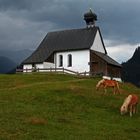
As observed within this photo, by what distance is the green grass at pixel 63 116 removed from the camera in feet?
86.5

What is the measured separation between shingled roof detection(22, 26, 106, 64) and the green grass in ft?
122

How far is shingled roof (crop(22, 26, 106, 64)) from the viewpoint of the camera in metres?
87.2

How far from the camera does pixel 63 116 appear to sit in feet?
110

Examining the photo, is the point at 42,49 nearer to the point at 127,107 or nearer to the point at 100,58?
the point at 100,58

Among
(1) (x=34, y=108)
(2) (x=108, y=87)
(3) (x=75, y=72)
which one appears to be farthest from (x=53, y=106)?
(3) (x=75, y=72)

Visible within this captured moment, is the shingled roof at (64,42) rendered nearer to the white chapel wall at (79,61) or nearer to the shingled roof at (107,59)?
the white chapel wall at (79,61)

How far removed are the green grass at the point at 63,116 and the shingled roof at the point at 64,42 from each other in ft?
122

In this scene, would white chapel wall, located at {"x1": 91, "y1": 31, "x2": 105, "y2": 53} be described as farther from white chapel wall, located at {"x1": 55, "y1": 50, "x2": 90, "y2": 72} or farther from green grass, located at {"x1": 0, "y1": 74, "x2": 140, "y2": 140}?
green grass, located at {"x1": 0, "y1": 74, "x2": 140, "y2": 140}

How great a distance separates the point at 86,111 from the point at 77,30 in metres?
55.6

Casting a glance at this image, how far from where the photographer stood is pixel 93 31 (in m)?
88.5

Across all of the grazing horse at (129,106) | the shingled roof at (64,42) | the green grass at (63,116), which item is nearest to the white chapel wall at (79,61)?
the shingled roof at (64,42)

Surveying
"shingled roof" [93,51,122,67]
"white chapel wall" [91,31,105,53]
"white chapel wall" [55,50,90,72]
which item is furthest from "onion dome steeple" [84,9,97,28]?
"white chapel wall" [55,50,90,72]

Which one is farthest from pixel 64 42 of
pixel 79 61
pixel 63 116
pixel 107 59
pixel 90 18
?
pixel 63 116

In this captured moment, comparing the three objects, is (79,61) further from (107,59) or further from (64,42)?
(64,42)
